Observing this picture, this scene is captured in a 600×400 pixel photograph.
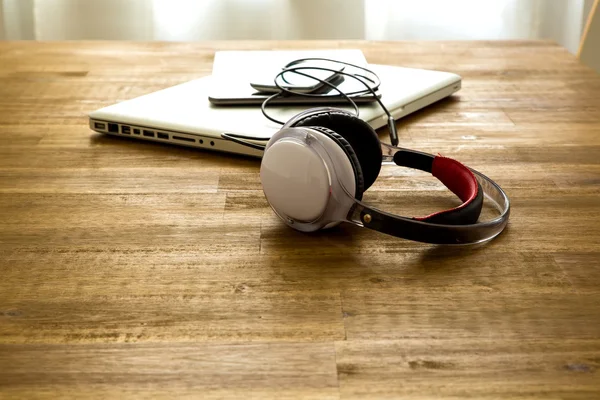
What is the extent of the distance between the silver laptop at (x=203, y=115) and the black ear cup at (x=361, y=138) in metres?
0.15

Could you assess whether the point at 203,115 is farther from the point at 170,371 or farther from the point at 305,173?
the point at 170,371

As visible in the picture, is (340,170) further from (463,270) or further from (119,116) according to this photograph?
(119,116)

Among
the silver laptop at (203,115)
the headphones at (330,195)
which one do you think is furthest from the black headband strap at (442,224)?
the silver laptop at (203,115)

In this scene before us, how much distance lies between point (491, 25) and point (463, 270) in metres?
2.39

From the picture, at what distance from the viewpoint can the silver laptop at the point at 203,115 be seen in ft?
2.88

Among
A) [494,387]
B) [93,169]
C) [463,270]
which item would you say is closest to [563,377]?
[494,387]

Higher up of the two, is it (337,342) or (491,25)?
(337,342)

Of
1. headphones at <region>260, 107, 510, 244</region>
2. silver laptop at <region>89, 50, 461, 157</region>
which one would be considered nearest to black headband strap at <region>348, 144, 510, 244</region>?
headphones at <region>260, 107, 510, 244</region>

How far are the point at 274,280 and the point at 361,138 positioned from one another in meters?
0.20

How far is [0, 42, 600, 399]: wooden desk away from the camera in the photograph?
0.48 metres

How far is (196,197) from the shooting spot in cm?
Answer: 76

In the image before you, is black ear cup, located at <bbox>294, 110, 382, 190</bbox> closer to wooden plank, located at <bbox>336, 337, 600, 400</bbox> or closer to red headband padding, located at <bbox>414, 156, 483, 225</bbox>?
red headband padding, located at <bbox>414, 156, 483, 225</bbox>

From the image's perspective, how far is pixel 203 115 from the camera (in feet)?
3.02

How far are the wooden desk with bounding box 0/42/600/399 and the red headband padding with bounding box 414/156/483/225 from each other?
2cm
